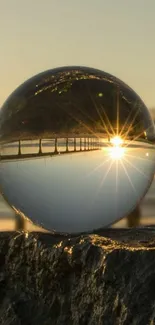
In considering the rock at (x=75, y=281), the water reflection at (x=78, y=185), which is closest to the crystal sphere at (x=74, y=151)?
the water reflection at (x=78, y=185)

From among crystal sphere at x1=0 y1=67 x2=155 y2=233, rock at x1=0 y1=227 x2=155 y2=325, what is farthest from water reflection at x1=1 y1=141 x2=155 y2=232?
rock at x1=0 y1=227 x2=155 y2=325

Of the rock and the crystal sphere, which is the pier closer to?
the crystal sphere

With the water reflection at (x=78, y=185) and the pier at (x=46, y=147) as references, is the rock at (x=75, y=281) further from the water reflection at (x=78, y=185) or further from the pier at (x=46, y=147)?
the pier at (x=46, y=147)

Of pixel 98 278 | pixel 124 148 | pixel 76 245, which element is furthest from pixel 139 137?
pixel 98 278

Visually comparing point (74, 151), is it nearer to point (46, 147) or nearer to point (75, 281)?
point (46, 147)

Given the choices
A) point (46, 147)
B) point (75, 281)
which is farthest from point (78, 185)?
point (75, 281)
